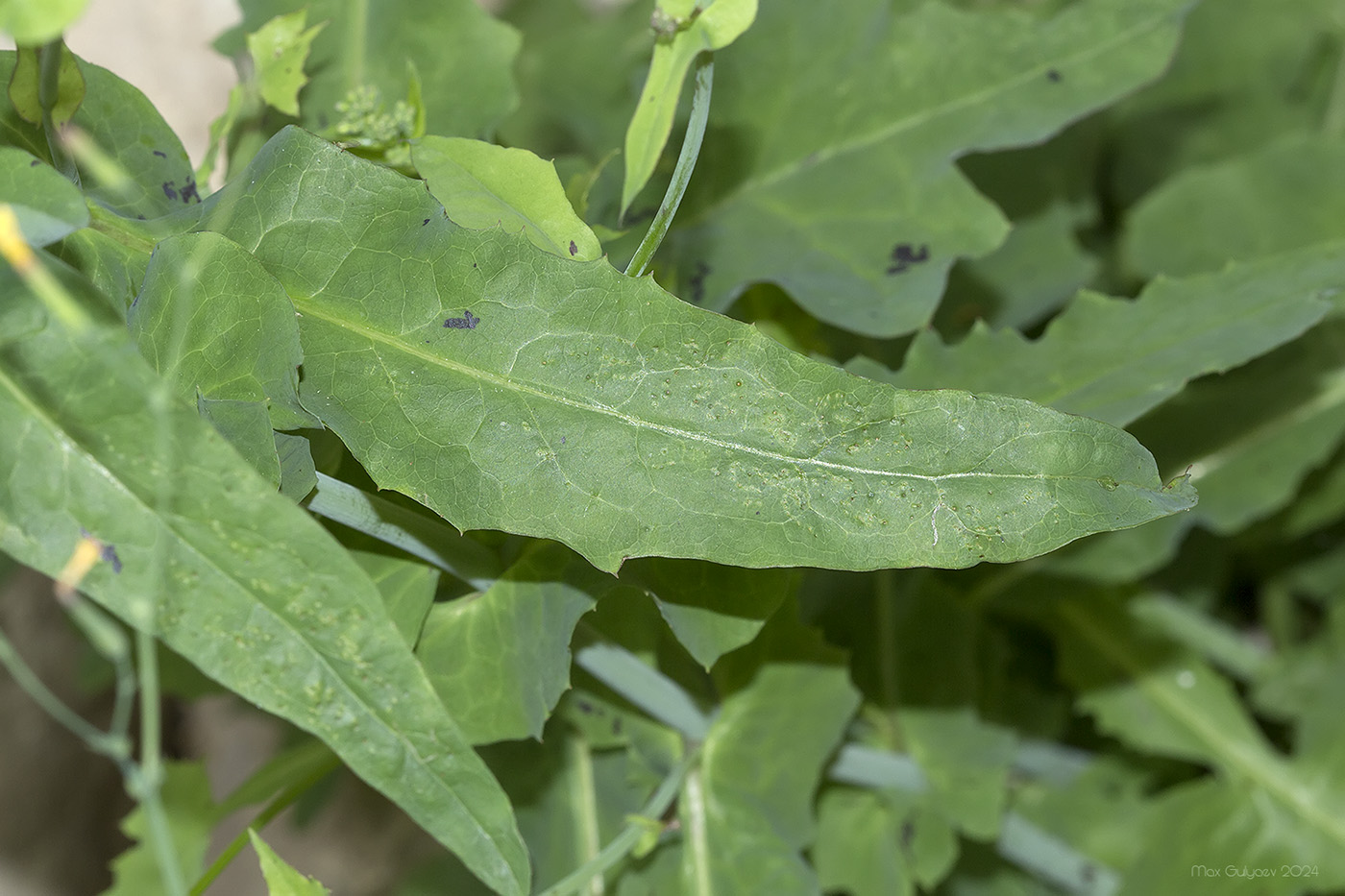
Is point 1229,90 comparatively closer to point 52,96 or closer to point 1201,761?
point 1201,761

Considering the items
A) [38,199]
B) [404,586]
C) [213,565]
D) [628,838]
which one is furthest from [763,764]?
[38,199]

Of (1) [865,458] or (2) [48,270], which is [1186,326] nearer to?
(1) [865,458]

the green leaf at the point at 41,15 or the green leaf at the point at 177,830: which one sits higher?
the green leaf at the point at 41,15

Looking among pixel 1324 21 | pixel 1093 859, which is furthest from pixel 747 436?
pixel 1324 21

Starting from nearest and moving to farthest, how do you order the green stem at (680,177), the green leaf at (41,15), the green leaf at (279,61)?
1. the green leaf at (41,15)
2. the green stem at (680,177)
3. the green leaf at (279,61)

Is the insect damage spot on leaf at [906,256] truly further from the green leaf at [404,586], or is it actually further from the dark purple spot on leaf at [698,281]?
the green leaf at [404,586]

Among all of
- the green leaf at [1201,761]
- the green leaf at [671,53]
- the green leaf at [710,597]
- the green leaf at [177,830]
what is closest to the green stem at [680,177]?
the green leaf at [671,53]
